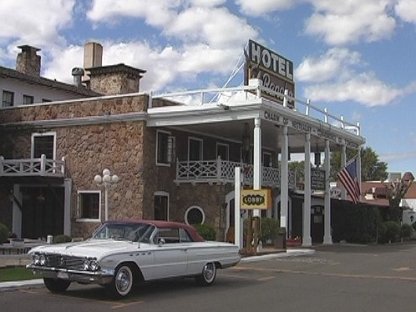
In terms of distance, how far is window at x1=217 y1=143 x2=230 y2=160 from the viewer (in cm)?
3416

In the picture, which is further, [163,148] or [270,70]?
[270,70]

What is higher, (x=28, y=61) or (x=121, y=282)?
(x=28, y=61)

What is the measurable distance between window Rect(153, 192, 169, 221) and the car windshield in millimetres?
15423

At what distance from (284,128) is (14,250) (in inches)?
495

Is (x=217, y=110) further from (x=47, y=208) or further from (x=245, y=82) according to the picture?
(x=47, y=208)

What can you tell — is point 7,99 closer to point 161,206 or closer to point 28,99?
point 28,99

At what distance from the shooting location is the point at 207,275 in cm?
1442

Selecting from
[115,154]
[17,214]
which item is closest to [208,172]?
[115,154]

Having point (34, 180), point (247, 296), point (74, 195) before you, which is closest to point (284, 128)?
point (74, 195)

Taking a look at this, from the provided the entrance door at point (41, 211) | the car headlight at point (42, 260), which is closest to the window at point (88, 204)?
the entrance door at point (41, 211)

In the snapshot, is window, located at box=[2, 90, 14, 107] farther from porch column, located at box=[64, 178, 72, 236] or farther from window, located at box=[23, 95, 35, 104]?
porch column, located at box=[64, 178, 72, 236]

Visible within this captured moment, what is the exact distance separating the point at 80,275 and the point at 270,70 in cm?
2204

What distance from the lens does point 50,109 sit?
31.1 metres

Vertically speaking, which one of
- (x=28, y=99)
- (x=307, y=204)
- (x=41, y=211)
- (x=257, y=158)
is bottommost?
(x=41, y=211)
